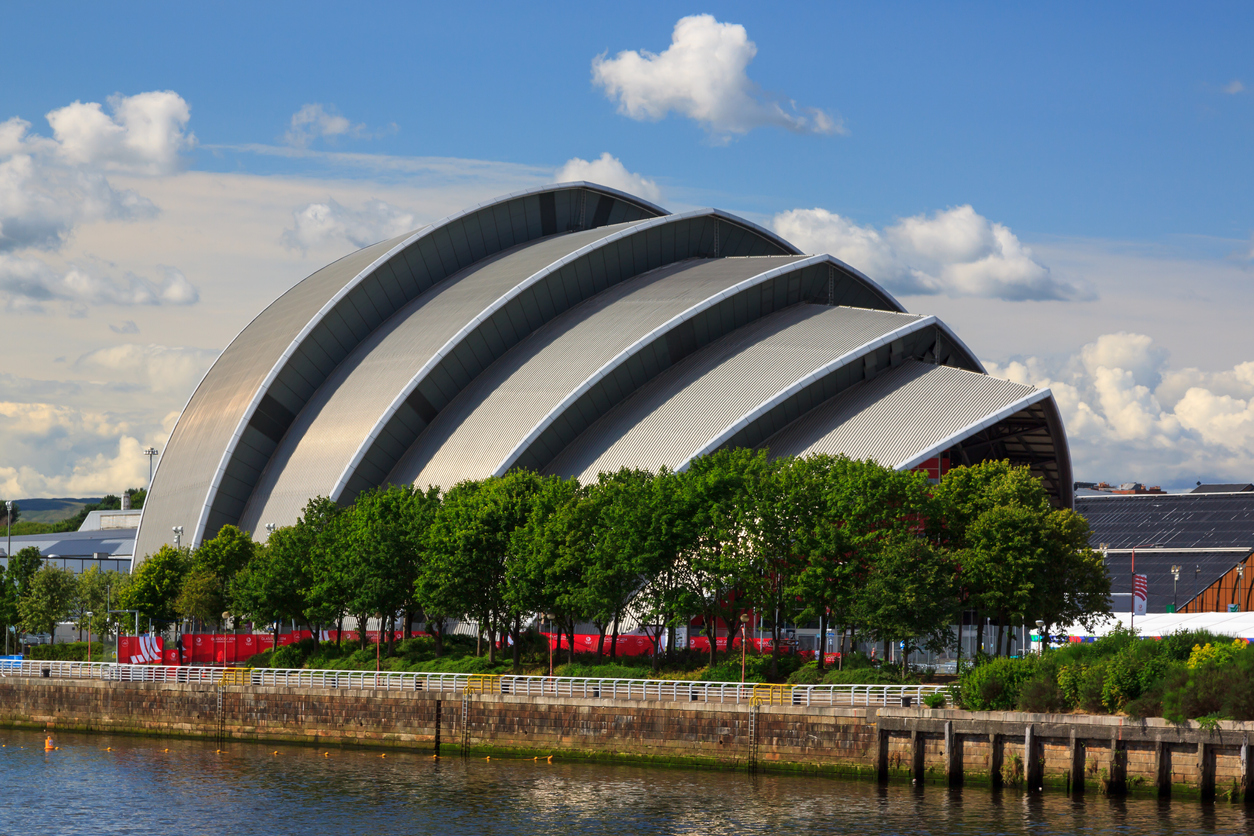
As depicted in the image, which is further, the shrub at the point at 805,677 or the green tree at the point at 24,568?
the green tree at the point at 24,568

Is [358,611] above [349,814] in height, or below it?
above

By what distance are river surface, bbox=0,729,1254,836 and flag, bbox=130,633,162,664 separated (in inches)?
674

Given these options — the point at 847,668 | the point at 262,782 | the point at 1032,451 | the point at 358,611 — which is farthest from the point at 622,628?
the point at 1032,451

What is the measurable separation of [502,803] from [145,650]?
33575 millimetres

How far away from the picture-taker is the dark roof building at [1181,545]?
296 feet

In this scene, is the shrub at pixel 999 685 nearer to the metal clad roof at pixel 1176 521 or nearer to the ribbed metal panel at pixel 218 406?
the ribbed metal panel at pixel 218 406

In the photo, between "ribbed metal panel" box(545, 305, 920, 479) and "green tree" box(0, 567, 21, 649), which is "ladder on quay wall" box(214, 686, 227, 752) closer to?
"ribbed metal panel" box(545, 305, 920, 479)

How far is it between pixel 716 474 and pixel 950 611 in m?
11.1

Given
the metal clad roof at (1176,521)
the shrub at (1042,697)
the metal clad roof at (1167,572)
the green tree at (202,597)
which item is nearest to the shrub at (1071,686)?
the shrub at (1042,697)

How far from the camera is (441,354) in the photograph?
78.9m

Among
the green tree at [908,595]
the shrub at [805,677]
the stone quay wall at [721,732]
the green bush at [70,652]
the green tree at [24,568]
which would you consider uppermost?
the green tree at [908,595]

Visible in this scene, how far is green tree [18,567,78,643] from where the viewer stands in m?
87.3

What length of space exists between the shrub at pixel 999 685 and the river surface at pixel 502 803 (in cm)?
311

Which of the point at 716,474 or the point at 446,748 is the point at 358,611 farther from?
the point at 716,474
